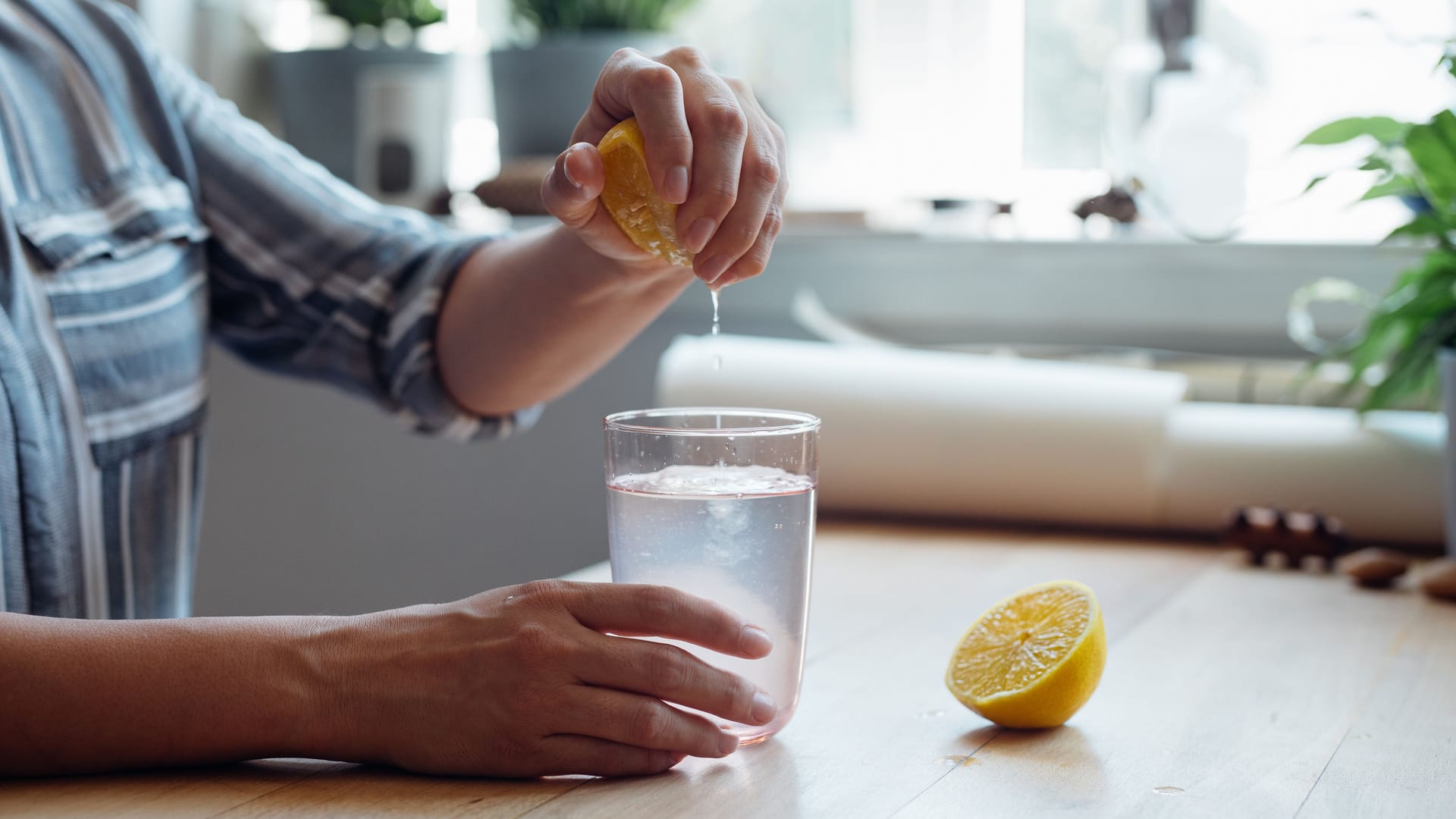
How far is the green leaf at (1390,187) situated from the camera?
3.72 ft

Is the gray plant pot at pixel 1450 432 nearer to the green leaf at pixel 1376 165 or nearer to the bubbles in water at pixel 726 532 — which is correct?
the green leaf at pixel 1376 165

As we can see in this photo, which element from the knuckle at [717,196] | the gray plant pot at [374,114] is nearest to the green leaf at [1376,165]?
the knuckle at [717,196]

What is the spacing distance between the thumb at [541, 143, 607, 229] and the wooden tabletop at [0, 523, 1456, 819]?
0.99ft

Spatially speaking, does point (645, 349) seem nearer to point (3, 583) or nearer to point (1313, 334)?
point (1313, 334)

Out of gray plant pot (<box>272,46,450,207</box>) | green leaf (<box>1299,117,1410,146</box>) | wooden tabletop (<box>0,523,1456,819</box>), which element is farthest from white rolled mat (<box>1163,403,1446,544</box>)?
gray plant pot (<box>272,46,450,207</box>)

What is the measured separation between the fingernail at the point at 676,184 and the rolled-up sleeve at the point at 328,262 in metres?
0.49

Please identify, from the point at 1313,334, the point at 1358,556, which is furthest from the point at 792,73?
the point at 1358,556

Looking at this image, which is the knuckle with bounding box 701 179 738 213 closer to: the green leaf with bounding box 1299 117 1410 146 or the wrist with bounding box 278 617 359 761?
the wrist with bounding box 278 617 359 761

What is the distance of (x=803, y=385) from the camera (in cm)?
138

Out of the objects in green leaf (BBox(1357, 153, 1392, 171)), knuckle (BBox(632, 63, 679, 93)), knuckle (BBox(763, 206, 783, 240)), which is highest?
knuckle (BBox(632, 63, 679, 93))

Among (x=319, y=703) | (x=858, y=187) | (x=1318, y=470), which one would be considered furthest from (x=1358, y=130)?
(x=858, y=187)

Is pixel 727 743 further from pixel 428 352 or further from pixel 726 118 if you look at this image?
pixel 428 352

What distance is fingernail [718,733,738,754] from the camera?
26.4 inches

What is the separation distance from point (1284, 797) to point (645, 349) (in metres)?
1.40
